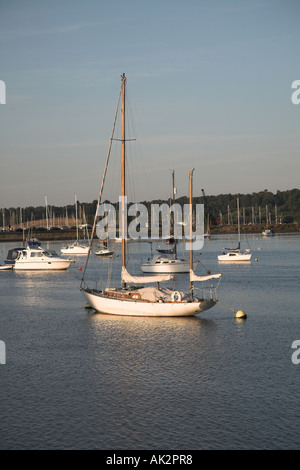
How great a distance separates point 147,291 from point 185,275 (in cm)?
4208

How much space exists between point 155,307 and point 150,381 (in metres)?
13.8

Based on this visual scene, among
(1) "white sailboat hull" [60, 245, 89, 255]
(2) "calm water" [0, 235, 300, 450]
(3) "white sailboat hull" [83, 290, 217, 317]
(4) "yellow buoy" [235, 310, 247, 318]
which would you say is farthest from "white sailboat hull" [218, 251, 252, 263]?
(3) "white sailboat hull" [83, 290, 217, 317]

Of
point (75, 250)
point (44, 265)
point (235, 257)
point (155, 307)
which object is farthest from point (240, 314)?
point (75, 250)

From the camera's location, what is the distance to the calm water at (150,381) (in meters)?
23.5

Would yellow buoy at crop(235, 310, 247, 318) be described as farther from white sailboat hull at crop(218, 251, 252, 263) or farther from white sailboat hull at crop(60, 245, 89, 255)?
white sailboat hull at crop(60, 245, 89, 255)

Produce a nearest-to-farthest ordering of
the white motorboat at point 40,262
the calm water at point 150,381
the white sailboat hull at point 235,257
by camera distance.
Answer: the calm water at point 150,381
the white motorboat at point 40,262
the white sailboat hull at point 235,257

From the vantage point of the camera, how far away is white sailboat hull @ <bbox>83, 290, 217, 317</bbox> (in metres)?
43.9

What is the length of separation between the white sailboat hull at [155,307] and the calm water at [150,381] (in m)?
0.63

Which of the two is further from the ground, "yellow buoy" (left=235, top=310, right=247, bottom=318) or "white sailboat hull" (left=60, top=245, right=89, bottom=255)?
"white sailboat hull" (left=60, top=245, right=89, bottom=255)

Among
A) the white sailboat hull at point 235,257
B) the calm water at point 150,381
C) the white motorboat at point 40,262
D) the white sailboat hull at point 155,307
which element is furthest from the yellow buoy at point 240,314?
the white sailboat hull at point 235,257

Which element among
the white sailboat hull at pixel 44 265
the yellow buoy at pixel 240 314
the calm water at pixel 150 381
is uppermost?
the white sailboat hull at pixel 44 265

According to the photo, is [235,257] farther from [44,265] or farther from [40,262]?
[40,262]

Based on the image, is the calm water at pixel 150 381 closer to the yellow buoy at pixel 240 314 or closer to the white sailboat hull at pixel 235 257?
the yellow buoy at pixel 240 314

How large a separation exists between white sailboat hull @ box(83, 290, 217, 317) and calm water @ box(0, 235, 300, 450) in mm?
631
